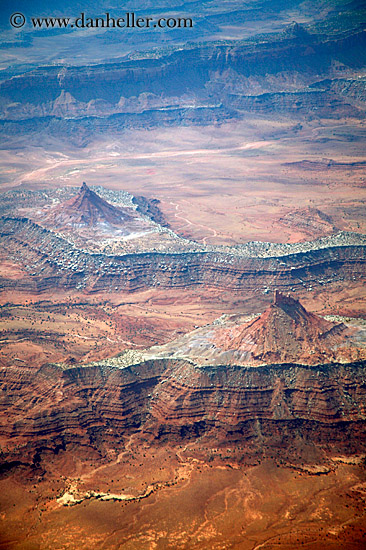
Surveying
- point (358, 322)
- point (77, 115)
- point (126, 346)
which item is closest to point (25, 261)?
point (126, 346)

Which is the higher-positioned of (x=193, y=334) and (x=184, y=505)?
(x=193, y=334)

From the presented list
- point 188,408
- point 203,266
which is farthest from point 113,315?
point 188,408

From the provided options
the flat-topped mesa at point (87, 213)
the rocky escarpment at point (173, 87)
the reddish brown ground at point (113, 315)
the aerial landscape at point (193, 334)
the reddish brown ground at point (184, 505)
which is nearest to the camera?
the reddish brown ground at point (184, 505)

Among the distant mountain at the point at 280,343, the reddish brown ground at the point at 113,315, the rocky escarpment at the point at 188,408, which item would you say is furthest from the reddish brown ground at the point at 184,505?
the reddish brown ground at the point at 113,315

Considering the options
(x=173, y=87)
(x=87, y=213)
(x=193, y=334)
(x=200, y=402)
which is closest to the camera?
(x=200, y=402)

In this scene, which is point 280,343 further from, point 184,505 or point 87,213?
point 87,213

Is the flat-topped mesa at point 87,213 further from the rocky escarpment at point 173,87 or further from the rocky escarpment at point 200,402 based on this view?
the rocky escarpment at point 173,87

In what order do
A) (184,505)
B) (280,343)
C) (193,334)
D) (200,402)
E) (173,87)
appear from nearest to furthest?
(184,505) → (200,402) → (280,343) → (193,334) → (173,87)
